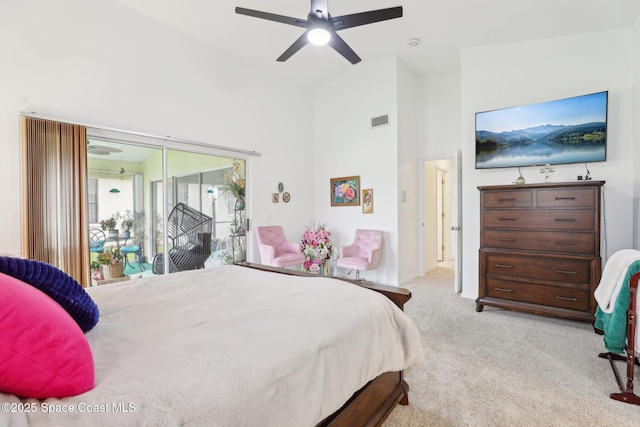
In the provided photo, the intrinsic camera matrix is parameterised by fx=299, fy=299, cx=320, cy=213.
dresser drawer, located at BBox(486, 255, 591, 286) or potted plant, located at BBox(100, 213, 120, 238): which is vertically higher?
potted plant, located at BBox(100, 213, 120, 238)

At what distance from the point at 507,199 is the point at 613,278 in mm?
1340

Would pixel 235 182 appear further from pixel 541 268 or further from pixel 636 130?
pixel 636 130

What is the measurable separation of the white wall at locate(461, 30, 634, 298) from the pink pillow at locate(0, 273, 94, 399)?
4.26 meters

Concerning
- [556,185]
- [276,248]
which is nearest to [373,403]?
[556,185]

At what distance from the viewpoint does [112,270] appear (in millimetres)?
3406

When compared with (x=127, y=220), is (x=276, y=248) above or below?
below

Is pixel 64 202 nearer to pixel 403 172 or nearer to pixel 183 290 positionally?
pixel 183 290

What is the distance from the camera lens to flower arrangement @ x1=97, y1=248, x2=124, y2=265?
3326 millimetres

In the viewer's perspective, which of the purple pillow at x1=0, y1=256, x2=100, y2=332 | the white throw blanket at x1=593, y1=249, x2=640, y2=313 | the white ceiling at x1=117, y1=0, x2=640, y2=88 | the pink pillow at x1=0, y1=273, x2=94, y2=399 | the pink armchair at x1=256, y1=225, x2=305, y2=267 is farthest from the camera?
the pink armchair at x1=256, y1=225, x2=305, y2=267

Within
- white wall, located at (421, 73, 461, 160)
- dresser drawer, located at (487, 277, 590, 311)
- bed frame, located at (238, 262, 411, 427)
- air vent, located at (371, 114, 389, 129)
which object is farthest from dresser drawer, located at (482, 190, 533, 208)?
bed frame, located at (238, 262, 411, 427)

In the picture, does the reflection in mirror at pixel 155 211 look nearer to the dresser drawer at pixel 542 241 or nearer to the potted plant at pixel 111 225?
the potted plant at pixel 111 225

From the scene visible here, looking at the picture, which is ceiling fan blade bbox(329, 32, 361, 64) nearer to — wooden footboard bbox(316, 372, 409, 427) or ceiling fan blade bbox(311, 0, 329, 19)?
ceiling fan blade bbox(311, 0, 329, 19)

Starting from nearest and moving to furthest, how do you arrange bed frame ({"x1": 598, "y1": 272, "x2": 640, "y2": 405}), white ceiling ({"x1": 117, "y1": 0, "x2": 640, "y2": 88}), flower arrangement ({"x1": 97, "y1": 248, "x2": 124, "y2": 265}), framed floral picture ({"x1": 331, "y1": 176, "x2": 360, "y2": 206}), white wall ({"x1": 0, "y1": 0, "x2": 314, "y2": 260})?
bed frame ({"x1": 598, "y1": 272, "x2": 640, "y2": 405}) → white wall ({"x1": 0, "y1": 0, "x2": 314, "y2": 260}) → white ceiling ({"x1": 117, "y1": 0, "x2": 640, "y2": 88}) → flower arrangement ({"x1": 97, "y1": 248, "x2": 124, "y2": 265}) → framed floral picture ({"x1": 331, "y1": 176, "x2": 360, "y2": 206})

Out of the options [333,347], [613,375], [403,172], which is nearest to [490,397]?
[613,375]
